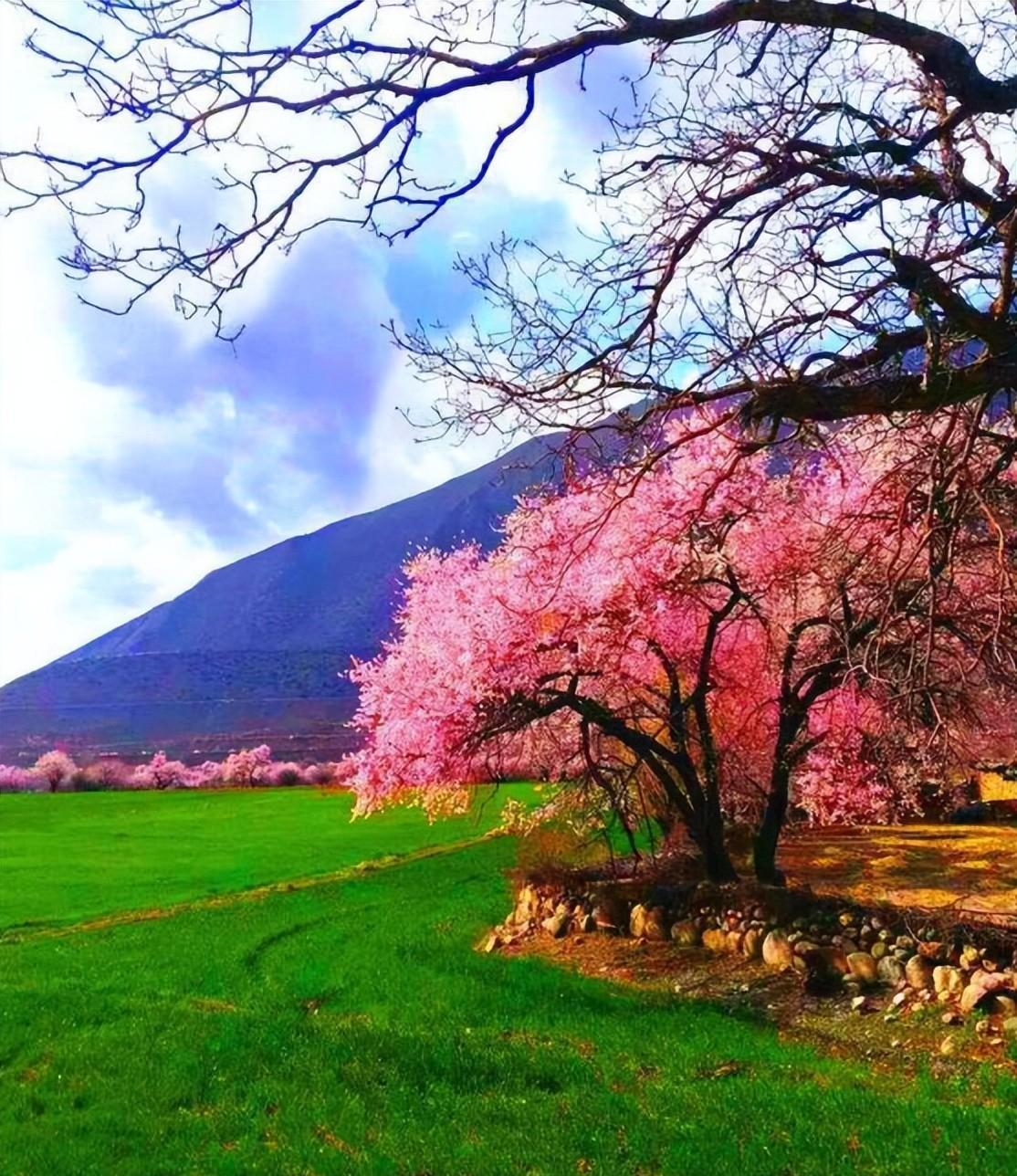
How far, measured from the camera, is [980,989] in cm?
872

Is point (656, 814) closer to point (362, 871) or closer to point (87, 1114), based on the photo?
point (362, 871)

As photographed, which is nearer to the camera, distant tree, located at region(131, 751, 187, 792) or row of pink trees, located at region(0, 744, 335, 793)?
row of pink trees, located at region(0, 744, 335, 793)

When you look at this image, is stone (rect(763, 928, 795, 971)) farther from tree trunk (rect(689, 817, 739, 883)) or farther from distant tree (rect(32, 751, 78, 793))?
distant tree (rect(32, 751, 78, 793))

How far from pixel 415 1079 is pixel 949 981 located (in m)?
5.11

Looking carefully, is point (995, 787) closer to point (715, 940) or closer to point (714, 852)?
point (714, 852)

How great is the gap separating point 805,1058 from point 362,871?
14902mm

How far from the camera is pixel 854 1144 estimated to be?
18.2ft

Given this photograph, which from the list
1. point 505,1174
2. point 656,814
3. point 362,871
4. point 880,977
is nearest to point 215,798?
point 362,871

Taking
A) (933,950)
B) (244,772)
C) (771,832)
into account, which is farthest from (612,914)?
(244,772)

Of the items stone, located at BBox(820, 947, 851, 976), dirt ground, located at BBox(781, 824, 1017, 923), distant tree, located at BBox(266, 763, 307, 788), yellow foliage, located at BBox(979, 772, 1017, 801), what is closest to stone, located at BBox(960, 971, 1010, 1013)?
stone, located at BBox(820, 947, 851, 976)

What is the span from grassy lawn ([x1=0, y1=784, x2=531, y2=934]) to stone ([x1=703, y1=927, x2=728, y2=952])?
358 cm

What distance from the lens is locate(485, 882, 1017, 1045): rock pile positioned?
8898 millimetres

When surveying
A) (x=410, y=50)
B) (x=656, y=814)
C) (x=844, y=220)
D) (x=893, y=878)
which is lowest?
(x=893, y=878)

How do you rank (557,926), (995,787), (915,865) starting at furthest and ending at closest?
(995,787), (915,865), (557,926)
